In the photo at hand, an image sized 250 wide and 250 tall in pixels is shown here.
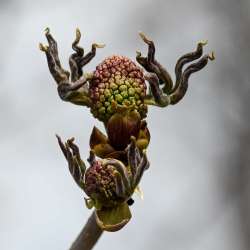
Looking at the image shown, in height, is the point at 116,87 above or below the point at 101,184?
above

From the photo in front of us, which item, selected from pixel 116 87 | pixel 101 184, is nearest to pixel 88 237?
pixel 101 184

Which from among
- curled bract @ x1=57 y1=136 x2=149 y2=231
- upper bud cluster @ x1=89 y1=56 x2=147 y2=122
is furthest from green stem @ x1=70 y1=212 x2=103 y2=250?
upper bud cluster @ x1=89 y1=56 x2=147 y2=122

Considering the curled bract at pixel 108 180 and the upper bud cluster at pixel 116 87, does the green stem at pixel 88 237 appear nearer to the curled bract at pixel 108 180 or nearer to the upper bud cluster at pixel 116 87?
the curled bract at pixel 108 180

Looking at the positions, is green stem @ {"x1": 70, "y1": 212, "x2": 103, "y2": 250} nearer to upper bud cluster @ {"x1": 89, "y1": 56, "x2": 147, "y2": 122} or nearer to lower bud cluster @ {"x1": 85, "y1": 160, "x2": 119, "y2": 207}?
lower bud cluster @ {"x1": 85, "y1": 160, "x2": 119, "y2": 207}

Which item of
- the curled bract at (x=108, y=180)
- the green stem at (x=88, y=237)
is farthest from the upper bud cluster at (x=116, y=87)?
the green stem at (x=88, y=237)

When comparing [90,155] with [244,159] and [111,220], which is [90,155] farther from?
[244,159]

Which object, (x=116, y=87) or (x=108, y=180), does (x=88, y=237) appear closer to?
(x=108, y=180)
